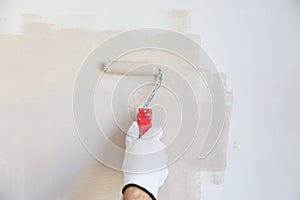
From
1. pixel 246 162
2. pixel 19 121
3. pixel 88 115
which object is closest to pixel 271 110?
pixel 246 162

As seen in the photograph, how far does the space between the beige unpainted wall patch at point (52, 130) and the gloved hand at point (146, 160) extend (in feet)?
0.22

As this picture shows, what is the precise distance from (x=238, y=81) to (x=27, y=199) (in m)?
0.93

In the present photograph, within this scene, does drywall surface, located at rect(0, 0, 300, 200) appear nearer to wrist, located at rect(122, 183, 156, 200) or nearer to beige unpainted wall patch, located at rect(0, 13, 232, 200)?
beige unpainted wall patch, located at rect(0, 13, 232, 200)

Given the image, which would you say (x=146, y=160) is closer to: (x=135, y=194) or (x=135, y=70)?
(x=135, y=194)

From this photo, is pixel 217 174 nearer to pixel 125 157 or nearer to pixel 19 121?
pixel 125 157

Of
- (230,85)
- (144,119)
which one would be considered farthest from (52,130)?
(230,85)

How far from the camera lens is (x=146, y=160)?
951 mm

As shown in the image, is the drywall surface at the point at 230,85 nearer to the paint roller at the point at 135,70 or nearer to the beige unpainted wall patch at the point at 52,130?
the beige unpainted wall patch at the point at 52,130

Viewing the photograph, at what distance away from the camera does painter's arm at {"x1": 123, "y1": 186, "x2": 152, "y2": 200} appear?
86 centimetres

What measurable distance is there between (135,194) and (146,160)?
0.13 meters

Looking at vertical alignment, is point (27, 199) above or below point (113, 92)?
below

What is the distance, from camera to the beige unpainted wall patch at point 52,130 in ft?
3.39

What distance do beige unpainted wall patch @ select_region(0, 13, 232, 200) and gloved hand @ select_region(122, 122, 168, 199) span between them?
67 millimetres

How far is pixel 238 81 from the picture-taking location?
1.03m
